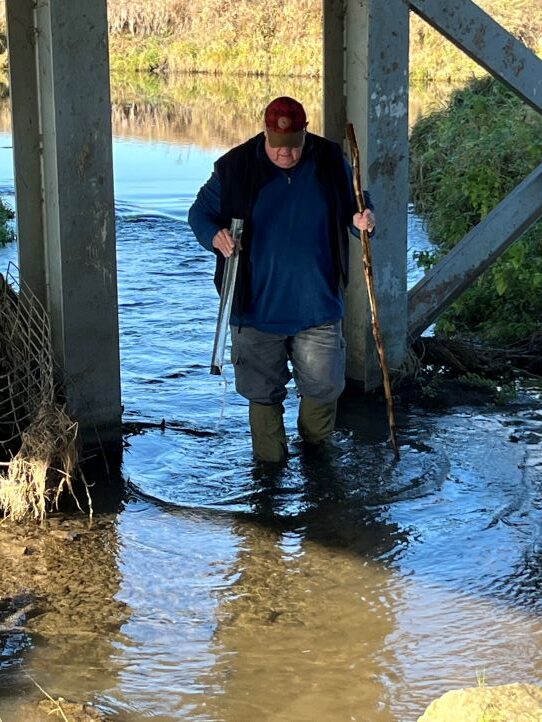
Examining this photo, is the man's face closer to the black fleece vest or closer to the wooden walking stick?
the black fleece vest

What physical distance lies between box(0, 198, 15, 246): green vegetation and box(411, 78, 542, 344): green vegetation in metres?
4.65

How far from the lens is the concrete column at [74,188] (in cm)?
657

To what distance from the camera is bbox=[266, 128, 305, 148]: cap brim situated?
251 inches

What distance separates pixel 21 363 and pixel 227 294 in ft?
3.85

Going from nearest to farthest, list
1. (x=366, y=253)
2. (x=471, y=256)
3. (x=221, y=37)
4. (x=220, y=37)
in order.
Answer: (x=366, y=253)
(x=471, y=256)
(x=221, y=37)
(x=220, y=37)

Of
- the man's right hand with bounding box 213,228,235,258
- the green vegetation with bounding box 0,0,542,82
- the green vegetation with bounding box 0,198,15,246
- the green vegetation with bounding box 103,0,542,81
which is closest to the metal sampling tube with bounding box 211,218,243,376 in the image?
the man's right hand with bounding box 213,228,235,258

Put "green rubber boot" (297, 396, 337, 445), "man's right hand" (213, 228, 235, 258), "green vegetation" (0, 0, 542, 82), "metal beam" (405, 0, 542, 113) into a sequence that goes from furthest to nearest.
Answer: "green vegetation" (0, 0, 542, 82) → "metal beam" (405, 0, 542, 113) → "green rubber boot" (297, 396, 337, 445) → "man's right hand" (213, 228, 235, 258)

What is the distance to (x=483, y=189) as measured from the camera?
36.4 ft

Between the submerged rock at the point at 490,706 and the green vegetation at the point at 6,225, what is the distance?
10.8 meters

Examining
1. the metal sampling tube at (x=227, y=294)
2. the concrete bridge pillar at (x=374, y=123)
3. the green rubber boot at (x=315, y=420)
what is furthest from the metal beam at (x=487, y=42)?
the green rubber boot at (x=315, y=420)

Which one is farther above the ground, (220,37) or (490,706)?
(220,37)

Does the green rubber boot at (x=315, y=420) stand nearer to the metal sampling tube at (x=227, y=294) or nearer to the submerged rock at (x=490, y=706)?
the metal sampling tube at (x=227, y=294)

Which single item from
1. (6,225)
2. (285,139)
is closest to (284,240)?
(285,139)

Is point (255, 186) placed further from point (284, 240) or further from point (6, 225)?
point (6, 225)
